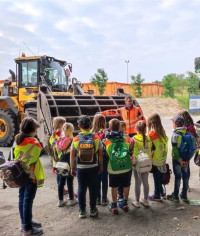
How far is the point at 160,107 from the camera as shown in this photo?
26.5m

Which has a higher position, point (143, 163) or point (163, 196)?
point (143, 163)

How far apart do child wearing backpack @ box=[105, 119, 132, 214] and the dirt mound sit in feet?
69.9

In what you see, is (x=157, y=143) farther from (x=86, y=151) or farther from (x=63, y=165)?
(x=63, y=165)

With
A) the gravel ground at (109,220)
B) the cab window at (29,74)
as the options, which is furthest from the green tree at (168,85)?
the gravel ground at (109,220)

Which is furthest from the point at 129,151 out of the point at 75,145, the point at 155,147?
the point at 75,145

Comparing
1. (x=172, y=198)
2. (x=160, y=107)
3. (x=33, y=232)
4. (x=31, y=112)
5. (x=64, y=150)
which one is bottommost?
(x=33, y=232)

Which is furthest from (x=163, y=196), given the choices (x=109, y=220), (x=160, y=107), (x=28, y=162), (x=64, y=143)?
(x=160, y=107)

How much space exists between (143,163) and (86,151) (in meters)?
0.92

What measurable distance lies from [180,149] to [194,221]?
1.07 meters

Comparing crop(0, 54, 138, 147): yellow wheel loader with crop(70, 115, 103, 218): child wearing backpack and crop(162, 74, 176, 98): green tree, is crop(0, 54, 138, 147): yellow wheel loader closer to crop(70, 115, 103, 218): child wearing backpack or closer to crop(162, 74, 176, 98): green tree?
crop(70, 115, 103, 218): child wearing backpack

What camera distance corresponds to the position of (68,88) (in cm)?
1046

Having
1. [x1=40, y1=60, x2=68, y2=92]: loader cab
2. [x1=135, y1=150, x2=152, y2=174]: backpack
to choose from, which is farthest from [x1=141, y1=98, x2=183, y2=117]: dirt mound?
[x1=135, y1=150, x2=152, y2=174]: backpack

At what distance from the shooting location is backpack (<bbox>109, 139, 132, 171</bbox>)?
13.9 feet

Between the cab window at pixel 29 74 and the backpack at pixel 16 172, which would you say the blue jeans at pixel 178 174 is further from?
the cab window at pixel 29 74
